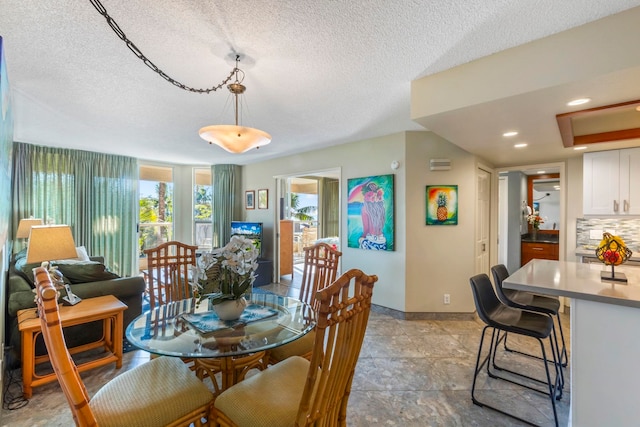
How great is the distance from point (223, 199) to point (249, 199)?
589 mm

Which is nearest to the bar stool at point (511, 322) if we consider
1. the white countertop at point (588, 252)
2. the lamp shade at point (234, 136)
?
the lamp shade at point (234, 136)

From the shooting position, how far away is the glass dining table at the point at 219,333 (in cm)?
151

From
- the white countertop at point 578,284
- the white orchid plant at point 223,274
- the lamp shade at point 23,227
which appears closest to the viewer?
the white countertop at point 578,284

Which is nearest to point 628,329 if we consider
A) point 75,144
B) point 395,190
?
point 395,190

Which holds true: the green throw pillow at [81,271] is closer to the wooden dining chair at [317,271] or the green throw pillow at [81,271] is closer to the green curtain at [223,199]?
the wooden dining chair at [317,271]

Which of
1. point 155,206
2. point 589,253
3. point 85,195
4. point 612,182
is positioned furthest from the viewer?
point 155,206

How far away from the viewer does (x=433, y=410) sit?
2.06 metres

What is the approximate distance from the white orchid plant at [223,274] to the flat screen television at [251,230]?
13.0ft

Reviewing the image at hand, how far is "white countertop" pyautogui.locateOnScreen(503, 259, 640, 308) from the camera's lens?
5.30 feet

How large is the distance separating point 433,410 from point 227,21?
2.87 meters

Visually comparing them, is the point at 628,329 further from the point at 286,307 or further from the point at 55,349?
the point at 55,349

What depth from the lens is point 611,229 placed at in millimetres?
3703

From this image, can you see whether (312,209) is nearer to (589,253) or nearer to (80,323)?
(589,253)

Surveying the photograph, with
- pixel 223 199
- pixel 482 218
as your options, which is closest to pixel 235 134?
pixel 482 218
